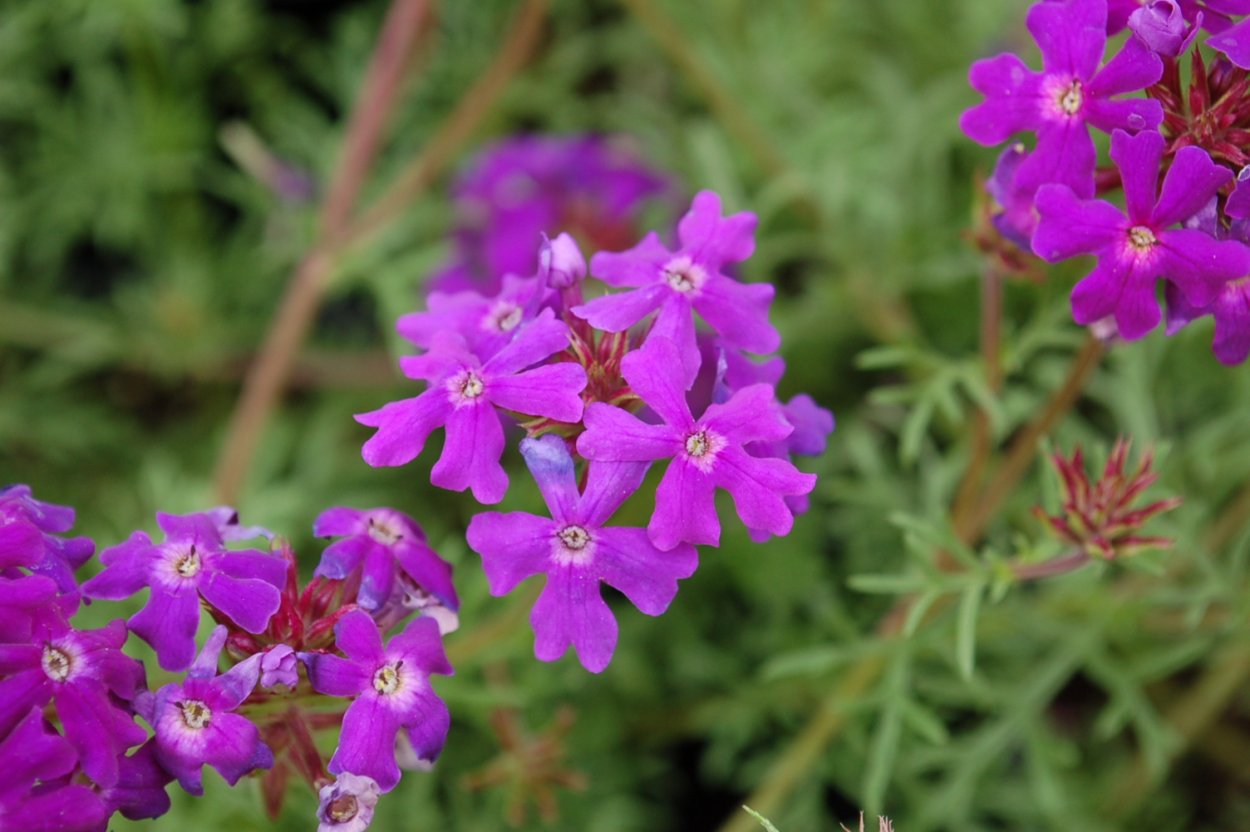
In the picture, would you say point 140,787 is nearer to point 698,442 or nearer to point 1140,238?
point 698,442

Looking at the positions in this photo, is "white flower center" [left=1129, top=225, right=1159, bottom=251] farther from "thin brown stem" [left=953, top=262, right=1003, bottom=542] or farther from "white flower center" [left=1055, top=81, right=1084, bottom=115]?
"thin brown stem" [left=953, top=262, right=1003, bottom=542]

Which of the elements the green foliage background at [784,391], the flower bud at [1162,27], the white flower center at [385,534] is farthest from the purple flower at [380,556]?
the flower bud at [1162,27]

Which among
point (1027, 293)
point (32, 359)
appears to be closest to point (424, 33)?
point (32, 359)

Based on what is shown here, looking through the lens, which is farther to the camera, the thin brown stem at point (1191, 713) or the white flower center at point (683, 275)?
the thin brown stem at point (1191, 713)

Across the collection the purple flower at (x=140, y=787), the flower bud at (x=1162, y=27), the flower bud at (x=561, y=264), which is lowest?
the purple flower at (x=140, y=787)

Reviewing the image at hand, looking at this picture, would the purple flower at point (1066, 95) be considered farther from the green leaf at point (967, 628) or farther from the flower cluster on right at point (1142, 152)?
the green leaf at point (967, 628)

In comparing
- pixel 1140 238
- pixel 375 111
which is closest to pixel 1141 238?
pixel 1140 238
